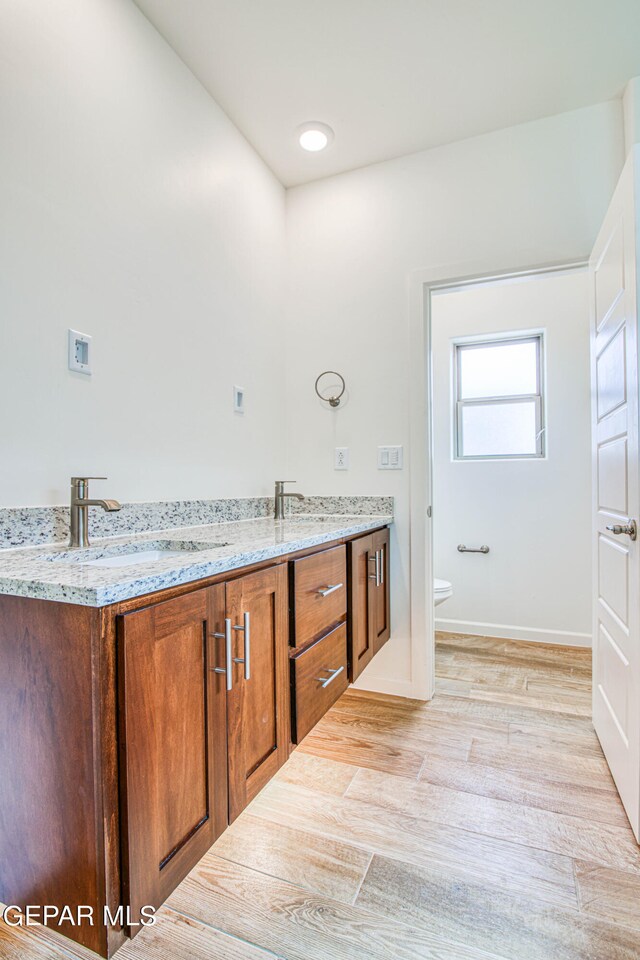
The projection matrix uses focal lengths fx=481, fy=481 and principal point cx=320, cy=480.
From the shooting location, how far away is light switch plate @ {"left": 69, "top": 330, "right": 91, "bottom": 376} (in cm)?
131

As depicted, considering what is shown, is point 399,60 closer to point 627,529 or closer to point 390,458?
point 390,458

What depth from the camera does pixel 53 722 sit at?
75 centimetres

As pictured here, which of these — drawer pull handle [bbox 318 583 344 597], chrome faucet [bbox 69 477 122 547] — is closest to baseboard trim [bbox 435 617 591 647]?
drawer pull handle [bbox 318 583 344 597]

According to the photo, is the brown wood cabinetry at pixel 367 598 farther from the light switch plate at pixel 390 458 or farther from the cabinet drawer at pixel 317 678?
the light switch plate at pixel 390 458

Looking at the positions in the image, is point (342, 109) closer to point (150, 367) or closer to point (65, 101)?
point (65, 101)

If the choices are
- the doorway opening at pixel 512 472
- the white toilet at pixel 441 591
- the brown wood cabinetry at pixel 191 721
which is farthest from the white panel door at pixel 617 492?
the brown wood cabinetry at pixel 191 721


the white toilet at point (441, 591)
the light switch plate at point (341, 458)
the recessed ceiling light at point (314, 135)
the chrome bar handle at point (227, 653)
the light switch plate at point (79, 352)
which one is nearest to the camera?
the chrome bar handle at point (227, 653)

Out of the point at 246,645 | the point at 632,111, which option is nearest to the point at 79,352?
the point at 246,645

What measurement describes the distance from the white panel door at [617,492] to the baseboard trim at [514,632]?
1.05 metres

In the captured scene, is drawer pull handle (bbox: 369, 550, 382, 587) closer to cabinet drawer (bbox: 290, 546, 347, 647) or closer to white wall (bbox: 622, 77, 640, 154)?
cabinet drawer (bbox: 290, 546, 347, 647)

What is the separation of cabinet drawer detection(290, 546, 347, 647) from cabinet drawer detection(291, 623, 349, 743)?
4 centimetres

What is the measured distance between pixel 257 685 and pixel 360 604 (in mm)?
749

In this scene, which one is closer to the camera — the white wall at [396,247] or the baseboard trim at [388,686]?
the white wall at [396,247]

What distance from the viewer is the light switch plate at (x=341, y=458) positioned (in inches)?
91.5
